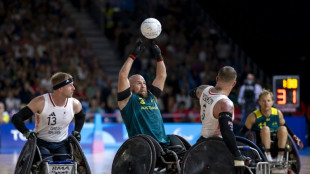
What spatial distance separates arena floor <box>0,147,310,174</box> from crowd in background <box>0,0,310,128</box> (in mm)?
2122

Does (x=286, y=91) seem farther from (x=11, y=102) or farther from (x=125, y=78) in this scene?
(x=11, y=102)

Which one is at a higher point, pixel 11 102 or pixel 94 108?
pixel 11 102

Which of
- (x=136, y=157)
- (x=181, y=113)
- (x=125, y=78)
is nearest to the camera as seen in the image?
(x=136, y=157)

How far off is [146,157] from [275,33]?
13987 millimetres

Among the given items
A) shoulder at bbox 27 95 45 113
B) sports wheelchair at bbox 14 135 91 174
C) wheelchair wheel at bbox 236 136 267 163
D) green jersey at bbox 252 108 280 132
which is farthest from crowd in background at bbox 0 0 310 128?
wheelchair wheel at bbox 236 136 267 163

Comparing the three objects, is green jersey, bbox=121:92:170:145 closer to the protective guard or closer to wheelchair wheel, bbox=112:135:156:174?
wheelchair wheel, bbox=112:135:156:174

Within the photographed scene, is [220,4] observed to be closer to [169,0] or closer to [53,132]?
[169,0]

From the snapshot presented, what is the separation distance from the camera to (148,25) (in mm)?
9070

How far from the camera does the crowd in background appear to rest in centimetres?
2045

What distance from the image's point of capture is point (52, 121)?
29.9 ft

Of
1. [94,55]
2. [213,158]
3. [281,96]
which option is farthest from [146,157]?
[94,55]

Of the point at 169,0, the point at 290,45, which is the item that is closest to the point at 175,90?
the point at 290,45

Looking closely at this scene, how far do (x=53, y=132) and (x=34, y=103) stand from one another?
0.47 m

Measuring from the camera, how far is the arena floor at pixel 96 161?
41.8ft
